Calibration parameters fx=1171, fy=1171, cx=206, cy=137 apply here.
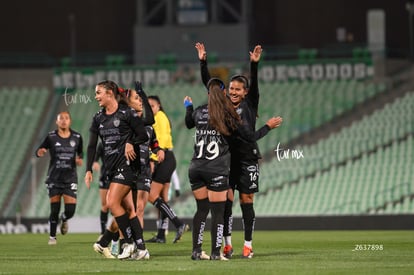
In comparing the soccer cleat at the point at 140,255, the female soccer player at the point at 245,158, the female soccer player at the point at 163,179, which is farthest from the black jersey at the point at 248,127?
the female soccer player at the point at 163,179

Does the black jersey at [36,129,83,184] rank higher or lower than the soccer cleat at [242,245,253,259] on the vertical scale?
higher

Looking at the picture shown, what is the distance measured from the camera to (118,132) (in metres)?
15.4

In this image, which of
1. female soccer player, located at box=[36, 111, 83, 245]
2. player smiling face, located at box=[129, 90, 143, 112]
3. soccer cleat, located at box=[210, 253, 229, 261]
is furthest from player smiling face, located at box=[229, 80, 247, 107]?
female soccer player, located at box=[36, 111, 83, 245]

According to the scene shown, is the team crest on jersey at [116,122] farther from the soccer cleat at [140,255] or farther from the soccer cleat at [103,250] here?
the soccer cleat at [103,250]

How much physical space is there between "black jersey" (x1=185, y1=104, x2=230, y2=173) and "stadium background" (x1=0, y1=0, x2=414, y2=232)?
18021mm

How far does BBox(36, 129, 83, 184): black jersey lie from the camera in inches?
839

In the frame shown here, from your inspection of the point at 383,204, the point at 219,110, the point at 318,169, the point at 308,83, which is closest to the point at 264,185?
the point at 318,169

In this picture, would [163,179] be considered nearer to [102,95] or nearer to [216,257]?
[102,95]

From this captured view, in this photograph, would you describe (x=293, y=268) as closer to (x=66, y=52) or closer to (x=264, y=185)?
(x=264, y=185)

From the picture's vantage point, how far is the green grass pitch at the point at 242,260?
13.6m

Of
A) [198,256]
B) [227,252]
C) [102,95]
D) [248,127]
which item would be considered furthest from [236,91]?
[198,256]

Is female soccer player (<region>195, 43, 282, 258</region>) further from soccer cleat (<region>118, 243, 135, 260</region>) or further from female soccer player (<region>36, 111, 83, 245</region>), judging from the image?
female soccer player (<region>36, 111, 83, 245</region>)

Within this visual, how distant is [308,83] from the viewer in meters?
39.4

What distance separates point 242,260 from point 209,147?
61.4 inches
